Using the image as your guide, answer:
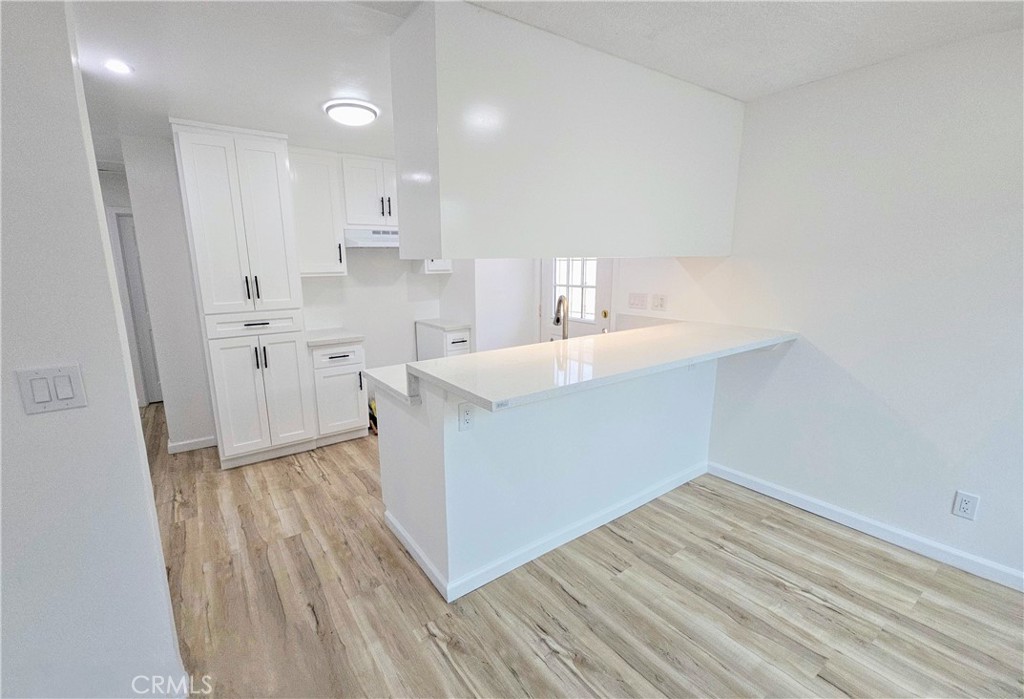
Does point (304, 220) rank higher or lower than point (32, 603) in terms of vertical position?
higher

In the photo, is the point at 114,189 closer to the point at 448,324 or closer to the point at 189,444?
the point at 189,444

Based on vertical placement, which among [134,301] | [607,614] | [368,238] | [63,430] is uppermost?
[368,238]

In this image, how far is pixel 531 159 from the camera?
1745mm

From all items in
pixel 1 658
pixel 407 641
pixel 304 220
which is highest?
pixel 304 220

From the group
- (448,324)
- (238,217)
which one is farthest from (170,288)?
(448,324)

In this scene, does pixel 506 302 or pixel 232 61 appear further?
pixel 506 302

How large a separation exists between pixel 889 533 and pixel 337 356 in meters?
3.71

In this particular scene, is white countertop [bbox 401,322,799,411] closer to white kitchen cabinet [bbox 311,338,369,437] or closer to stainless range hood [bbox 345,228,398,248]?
white kitchen cabinet [bbox 311,338,369,437]

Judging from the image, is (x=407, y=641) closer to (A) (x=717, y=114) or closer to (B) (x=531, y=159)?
(B) (x=531, y=159)

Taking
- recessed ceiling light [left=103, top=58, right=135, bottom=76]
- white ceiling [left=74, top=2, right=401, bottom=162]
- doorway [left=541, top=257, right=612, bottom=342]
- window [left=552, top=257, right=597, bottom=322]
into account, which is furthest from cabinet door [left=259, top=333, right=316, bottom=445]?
window [left=552, top=257, right=597, bottom=322]

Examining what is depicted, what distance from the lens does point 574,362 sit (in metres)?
1.90

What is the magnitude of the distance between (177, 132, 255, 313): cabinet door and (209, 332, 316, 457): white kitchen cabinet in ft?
0.99

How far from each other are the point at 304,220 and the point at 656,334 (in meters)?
2.82

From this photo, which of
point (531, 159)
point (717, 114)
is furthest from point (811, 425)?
point (531, 159)
